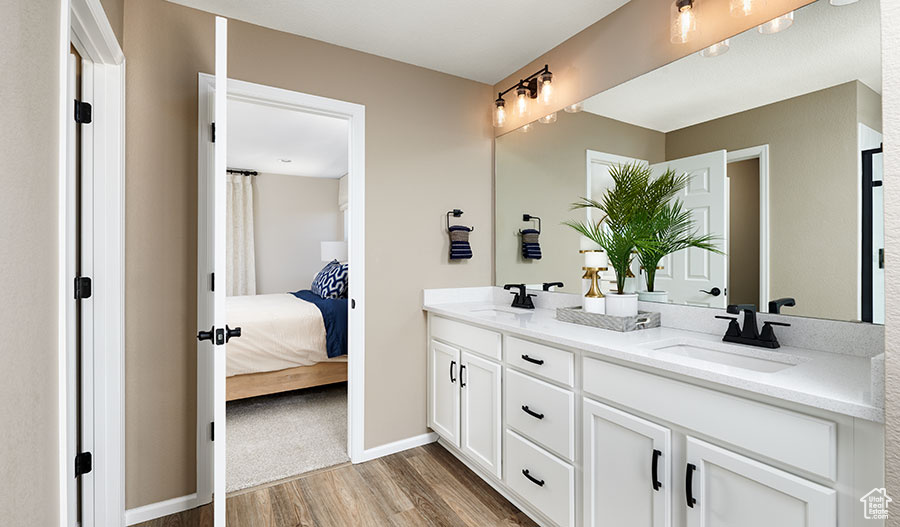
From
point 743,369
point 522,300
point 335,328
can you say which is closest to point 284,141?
point 335,328

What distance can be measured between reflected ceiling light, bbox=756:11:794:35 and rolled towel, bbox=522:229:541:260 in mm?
1426

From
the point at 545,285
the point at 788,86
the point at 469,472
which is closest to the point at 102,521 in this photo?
the point at 469,472

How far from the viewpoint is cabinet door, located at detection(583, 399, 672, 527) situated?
1311 millimetres

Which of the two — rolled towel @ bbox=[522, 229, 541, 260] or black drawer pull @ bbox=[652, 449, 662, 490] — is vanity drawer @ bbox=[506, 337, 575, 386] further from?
rolled towel @ bbox=[522, 229, 541, 260]

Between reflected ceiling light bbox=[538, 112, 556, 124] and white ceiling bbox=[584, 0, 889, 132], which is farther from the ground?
reflected ceiling light bbox=[538, 112, 556, 124]

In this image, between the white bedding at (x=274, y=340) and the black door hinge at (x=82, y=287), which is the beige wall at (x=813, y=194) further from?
the white bedding at (x=274, y=340)

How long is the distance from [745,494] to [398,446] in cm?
195

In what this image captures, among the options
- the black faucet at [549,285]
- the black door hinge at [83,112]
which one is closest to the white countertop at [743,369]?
the black faucet at [549,285]

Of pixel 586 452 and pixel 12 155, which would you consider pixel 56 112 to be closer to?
pixel 12 155

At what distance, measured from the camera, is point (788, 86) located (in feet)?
4.96

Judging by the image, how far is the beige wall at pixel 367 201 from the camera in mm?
1960

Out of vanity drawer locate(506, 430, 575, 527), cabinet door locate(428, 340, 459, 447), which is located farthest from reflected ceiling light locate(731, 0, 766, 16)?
cabinet door locate(428, 340, 459, 447)

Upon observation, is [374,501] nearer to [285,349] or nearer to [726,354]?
[285,349]

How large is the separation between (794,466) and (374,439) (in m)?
2.10
